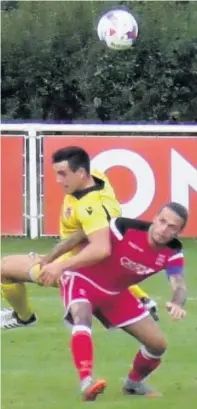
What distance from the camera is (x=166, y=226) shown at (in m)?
7.11

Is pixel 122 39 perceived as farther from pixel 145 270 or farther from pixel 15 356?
pixel 145 270

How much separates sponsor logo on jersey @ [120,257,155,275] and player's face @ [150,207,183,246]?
0.23 meters

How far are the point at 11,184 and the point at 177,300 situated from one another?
972 cm

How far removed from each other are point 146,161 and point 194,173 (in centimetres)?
70

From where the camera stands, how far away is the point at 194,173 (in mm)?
16344

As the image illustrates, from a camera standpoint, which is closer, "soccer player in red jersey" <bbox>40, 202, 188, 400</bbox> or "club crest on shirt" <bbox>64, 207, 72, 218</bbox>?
"soccer player in red jersey" <bbox>40, 202, 188, 400</bbox>

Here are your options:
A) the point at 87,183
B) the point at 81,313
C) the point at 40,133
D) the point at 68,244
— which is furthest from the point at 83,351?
the point at 40,133

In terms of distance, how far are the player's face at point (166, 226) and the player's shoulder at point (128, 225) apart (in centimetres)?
13

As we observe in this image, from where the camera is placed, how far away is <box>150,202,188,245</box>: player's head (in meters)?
7.10

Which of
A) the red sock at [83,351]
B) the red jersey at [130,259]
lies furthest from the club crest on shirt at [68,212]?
the red sock at [83,351]

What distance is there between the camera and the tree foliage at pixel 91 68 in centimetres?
2588

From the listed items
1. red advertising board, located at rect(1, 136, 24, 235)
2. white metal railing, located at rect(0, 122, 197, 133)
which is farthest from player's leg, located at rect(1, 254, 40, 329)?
white metal railing, located at rect(0, 122, 197, 133)

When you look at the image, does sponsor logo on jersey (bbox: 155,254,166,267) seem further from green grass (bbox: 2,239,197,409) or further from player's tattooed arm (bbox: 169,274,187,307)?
green grass (bbox: 2,239,197,409)

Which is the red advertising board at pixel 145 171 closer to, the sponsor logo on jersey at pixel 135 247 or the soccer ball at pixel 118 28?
the soccer ball at pixel 118 28
